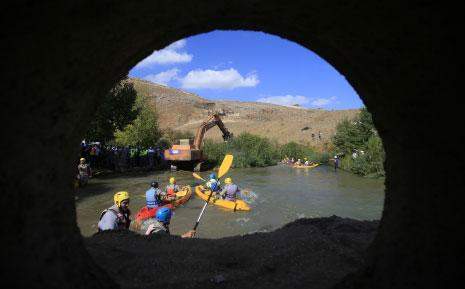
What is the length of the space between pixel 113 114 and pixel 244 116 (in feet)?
192

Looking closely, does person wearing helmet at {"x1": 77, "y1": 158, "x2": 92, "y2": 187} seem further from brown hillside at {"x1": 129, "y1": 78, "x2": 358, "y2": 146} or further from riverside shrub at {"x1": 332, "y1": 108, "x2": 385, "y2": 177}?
brown hillside at {"x1": 129, "y1": 78, "x2": 358, "y2": 146}

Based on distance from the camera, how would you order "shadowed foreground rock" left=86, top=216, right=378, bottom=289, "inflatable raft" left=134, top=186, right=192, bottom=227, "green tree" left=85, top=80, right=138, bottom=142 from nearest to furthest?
"shadowed foreground rock" left=86, top=216, right=378, bottom=289 → "inflatable raft" left=134, top=186, right=192, bottom=227 → "green tree" left=85, top=80, right=138, bottom=142

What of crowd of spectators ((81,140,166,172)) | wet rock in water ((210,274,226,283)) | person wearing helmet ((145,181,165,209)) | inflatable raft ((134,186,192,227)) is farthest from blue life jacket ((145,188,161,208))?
crowd of spectators ((81,140,166,172))

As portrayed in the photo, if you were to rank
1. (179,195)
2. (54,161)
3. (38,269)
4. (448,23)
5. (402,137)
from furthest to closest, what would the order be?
(179,195), (402,137), (54,161), (38,269), (448,23)

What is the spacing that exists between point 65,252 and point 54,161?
2.21ft

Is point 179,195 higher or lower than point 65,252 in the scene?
lower

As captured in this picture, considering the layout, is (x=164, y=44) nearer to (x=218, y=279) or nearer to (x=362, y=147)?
(x=218, y=279)

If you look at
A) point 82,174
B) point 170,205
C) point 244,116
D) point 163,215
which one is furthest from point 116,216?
point 244,116

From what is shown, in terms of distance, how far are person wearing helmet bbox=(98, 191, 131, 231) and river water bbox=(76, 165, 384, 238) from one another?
521 cm

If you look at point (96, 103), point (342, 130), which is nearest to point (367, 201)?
point (96, 103)

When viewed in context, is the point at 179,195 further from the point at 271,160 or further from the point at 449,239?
the point at 271,160

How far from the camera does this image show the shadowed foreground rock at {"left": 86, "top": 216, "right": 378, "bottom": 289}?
160 inches

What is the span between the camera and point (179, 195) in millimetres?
15750

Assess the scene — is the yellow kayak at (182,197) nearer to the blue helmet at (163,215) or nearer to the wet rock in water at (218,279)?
the blue helmet at (163,215)
